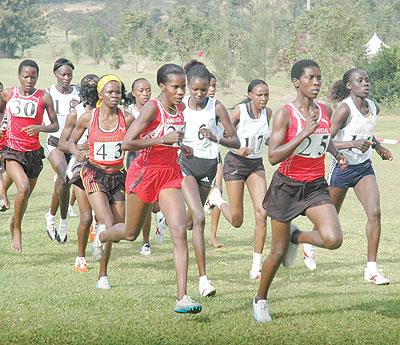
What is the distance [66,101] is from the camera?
15016 mm

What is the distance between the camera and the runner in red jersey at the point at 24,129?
12828mm

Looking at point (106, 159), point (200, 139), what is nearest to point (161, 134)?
point (106, 159)

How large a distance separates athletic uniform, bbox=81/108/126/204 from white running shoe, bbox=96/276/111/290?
3.00 ft

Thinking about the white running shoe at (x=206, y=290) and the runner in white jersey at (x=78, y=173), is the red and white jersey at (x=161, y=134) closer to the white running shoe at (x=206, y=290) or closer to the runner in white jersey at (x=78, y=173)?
the white running shoe at (x=206, y=290)

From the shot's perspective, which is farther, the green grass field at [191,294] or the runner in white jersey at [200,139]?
the runner in white jersey at [200,139]

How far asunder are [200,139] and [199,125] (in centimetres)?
31

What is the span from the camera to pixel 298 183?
343 inches

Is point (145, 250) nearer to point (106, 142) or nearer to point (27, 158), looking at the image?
point (27, 158)

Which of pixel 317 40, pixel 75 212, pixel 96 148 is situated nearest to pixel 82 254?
pixel 96 148

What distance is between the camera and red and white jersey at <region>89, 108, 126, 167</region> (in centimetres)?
1060

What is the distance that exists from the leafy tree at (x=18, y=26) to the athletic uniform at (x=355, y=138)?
106524 mm

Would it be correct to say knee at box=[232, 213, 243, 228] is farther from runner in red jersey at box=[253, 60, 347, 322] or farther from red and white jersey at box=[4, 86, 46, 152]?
red and white jersey at box=[4, 86, 46, 152]

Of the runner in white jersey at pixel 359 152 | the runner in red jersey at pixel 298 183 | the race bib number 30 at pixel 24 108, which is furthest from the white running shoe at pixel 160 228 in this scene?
the runner in red jersey at pixel 298 183

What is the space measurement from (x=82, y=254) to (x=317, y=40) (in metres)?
52.8
